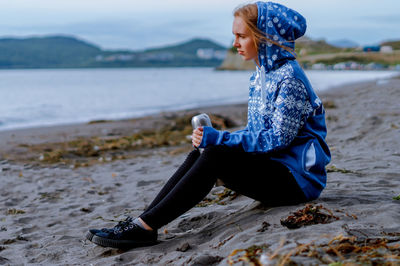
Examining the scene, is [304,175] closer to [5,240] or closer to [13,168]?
[5,240]

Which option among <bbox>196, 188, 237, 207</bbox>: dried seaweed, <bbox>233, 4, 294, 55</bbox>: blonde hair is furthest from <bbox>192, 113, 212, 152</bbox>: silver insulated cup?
<bbox>196, 188, 237, 207</bbox>: dried seaweed

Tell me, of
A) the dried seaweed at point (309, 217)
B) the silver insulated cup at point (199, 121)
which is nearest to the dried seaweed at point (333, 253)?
the dried seaweed at point (309, 217)

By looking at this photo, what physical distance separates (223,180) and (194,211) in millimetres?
952

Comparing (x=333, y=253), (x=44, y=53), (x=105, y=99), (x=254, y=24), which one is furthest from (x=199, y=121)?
(x=44, y=53)

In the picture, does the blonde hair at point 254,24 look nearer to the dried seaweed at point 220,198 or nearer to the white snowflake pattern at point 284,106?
the white snowflake pattern at point 284,106

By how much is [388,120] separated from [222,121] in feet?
14.3

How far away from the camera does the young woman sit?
2.75 meters

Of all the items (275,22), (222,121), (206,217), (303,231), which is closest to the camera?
(303,231)

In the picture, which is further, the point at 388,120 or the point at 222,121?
the point at 222,121

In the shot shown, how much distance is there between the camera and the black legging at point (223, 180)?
275 centimetres

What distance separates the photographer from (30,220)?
163 inches

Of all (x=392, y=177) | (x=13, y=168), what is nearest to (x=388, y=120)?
(x=392, y=177)

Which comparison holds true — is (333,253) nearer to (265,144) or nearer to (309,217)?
(309,217)

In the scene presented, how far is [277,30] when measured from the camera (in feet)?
9.14
